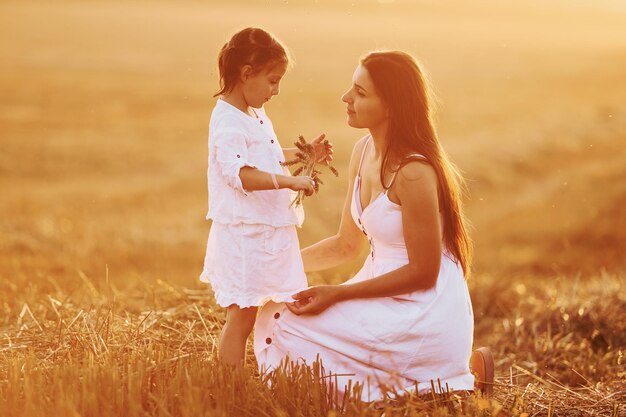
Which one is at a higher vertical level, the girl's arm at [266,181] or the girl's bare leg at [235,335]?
the girl's arm at [266,181]

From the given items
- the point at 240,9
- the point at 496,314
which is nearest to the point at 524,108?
the point at 496,314

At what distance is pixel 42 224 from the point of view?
15.4 metres

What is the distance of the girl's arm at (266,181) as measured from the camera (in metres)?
4.33

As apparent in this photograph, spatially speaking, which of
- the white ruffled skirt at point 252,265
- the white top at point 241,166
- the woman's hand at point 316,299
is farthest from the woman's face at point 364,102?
the woman's hand at point 316,299

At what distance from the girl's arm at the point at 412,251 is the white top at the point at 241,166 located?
17.8 inches

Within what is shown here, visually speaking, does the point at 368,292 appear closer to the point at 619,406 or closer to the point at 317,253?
the point at 317,253

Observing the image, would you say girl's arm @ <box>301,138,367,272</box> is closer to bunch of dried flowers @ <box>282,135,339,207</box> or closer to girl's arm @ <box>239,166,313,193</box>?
bunch of dried flowers @ <box>282,135,339,207</box>

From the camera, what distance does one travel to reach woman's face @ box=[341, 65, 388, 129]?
4.53 m

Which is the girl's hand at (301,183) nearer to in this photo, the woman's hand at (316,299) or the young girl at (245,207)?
the young girl at (245,207)

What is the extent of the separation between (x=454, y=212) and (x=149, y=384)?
1.66m

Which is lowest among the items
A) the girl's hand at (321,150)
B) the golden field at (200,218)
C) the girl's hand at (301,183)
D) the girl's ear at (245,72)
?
the golden field at (200,218)

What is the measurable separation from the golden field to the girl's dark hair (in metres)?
0.29

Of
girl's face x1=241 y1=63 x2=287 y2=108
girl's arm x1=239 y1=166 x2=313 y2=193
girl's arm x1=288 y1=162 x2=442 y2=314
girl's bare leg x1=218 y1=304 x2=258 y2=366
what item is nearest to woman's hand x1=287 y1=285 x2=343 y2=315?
girl's arm x1=288 y1=162 x2=442 y2=314

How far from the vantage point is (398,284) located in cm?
445
